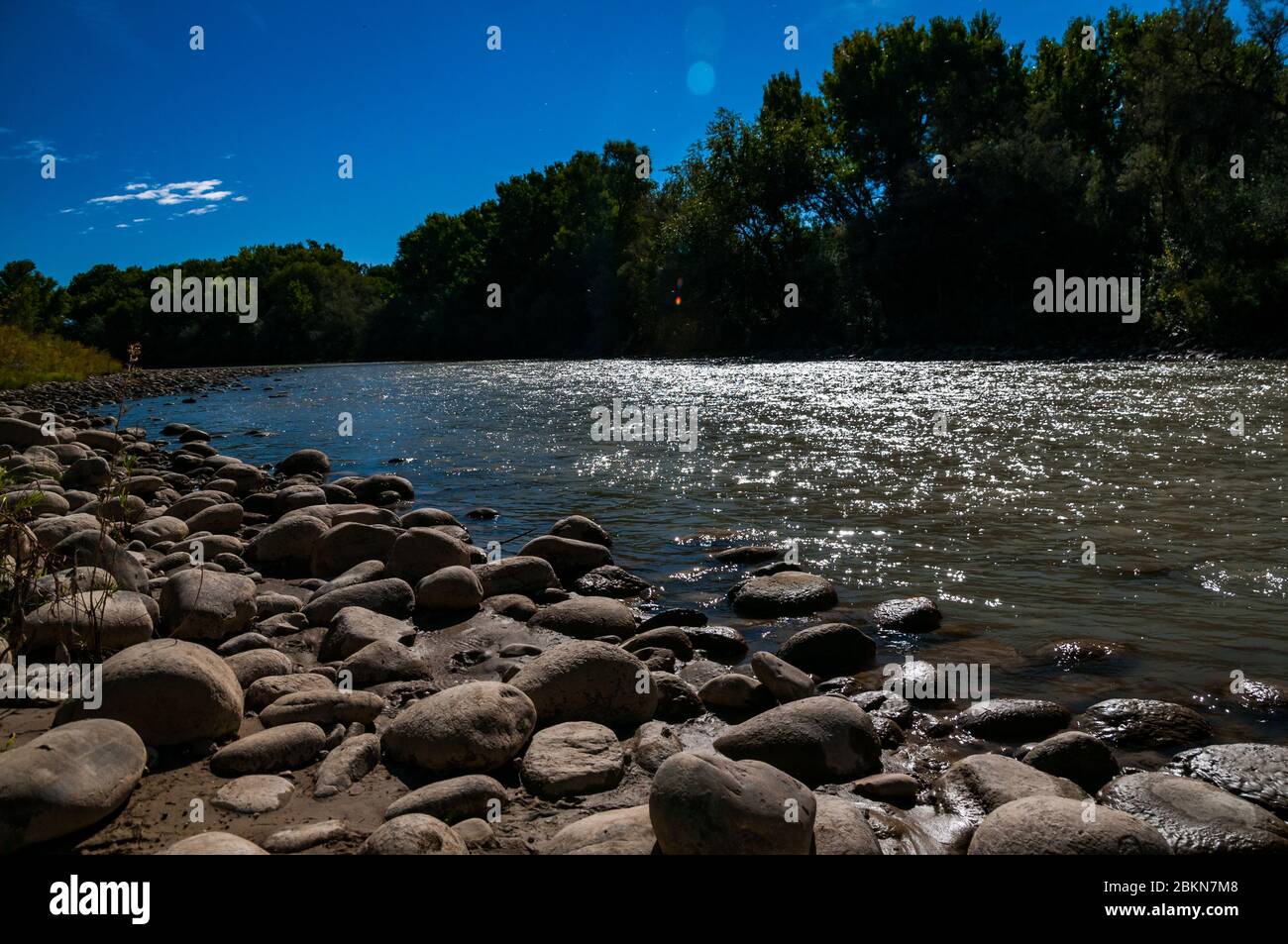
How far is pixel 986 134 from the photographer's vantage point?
4538cm

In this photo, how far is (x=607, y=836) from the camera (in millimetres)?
3184

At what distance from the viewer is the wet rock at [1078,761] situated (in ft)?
12.6

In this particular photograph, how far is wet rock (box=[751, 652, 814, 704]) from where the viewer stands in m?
4.77

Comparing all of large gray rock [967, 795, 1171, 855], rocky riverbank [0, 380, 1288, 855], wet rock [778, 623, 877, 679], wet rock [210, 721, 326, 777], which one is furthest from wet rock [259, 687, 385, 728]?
large gray rock [967, 795, 1171, 855]

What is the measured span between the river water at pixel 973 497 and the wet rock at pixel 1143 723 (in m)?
0.22

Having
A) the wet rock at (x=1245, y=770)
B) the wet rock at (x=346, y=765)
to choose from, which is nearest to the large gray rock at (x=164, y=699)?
the wet rock at (x=346, y=765)

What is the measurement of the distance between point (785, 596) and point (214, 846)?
445 cm

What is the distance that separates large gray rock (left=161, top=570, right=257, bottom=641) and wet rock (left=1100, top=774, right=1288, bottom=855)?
205 inches

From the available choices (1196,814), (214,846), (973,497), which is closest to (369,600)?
(214,846)

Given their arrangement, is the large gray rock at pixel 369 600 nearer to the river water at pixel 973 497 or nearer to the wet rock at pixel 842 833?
the river water at pixel 973 497

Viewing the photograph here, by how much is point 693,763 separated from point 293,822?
166 centimetres

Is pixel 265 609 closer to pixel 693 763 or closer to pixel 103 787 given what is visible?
pixel 103 787

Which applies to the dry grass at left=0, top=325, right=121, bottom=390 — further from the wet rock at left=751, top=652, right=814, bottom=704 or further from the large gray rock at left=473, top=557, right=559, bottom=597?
the wet rock at left=751, top=652, right=814, bottom=704

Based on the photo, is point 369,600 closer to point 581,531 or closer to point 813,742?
point 581,531
